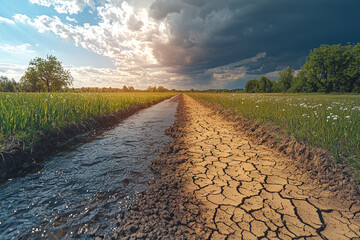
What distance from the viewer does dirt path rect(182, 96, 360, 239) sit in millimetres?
2002

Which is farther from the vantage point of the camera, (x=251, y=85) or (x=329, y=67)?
(x=251, y=85)

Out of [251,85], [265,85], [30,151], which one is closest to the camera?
[30,151]

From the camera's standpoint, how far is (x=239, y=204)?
2498 mm

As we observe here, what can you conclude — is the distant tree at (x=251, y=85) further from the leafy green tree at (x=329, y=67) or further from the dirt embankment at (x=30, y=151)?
the dirt embankment at (x=30, y=151)

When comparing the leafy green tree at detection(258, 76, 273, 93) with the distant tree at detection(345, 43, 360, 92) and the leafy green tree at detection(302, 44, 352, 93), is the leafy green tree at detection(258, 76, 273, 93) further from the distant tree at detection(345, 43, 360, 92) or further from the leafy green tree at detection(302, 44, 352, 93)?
the distant tree at detection(345, 43, 360, 92)

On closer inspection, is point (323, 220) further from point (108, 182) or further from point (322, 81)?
point (322, 81)

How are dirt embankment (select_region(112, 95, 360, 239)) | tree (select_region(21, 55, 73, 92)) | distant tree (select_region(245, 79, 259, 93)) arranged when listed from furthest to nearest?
distant tree (select_region(245, 79, 259, 93)) → tree (select_region(21, 55, 73, 92)) → dirt embankment (select_region(112, 95, 360, 239))

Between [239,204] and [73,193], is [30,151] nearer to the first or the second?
[73,193]

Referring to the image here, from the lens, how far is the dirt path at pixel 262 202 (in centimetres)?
200

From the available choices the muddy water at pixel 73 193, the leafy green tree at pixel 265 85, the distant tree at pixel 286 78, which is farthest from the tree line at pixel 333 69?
the muddy water at pixel 73 193

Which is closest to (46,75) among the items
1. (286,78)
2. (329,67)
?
(329,67)

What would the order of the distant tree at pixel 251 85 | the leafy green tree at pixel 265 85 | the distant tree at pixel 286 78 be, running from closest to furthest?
1. the distant tree at pixel 286 78
2. the leafy green tree at pixel 265 85
3. the distant tree at pixel 251 85

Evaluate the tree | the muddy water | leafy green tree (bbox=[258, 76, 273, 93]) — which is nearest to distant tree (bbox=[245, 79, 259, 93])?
leafy green tree (bbox=[258, 76, 273, 93])

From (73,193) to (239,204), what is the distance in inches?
107
